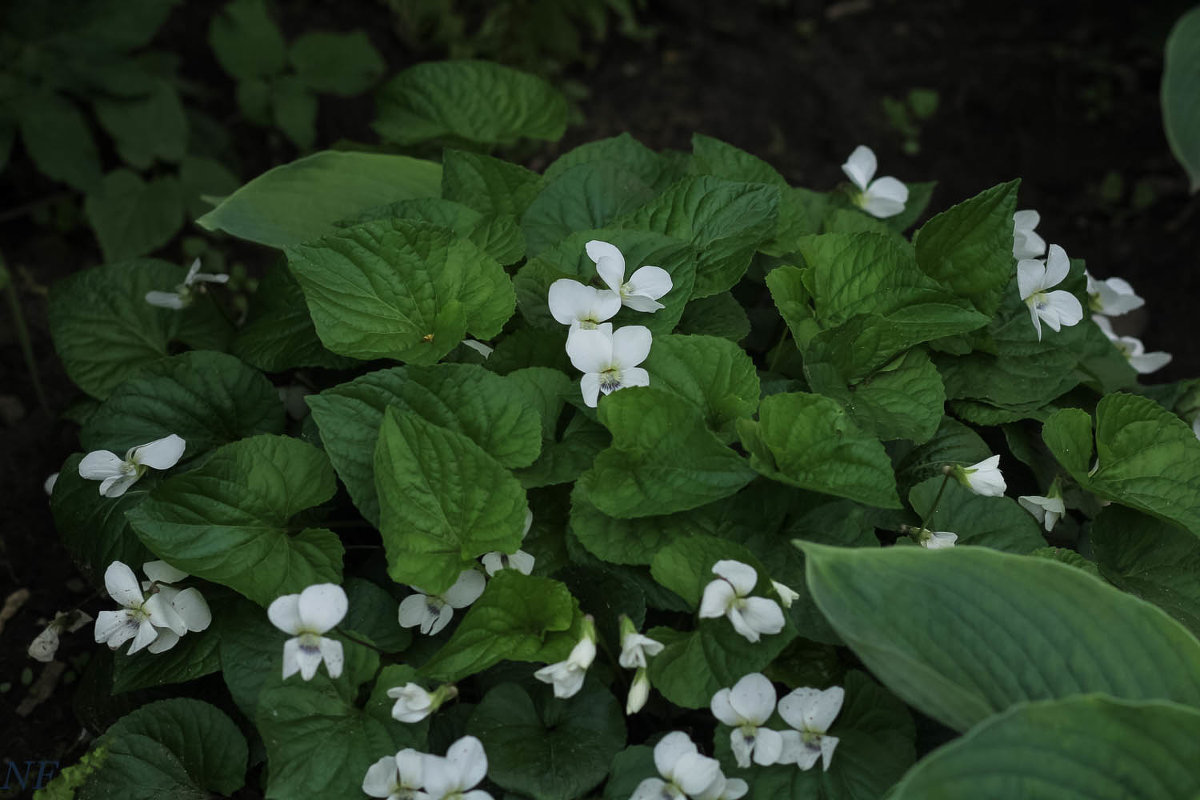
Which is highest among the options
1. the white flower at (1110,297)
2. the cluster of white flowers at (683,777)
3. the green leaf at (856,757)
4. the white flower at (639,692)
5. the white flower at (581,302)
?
the white flower at (581,302)

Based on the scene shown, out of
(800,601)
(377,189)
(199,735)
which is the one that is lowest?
(199,735)

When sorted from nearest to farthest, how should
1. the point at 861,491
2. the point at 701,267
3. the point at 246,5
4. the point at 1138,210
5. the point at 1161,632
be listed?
the point at 1161,632
the point at 861,491
the point at 701,267
the point at 246,5
the point at 1138,210

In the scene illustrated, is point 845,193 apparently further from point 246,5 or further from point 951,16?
point 951,16

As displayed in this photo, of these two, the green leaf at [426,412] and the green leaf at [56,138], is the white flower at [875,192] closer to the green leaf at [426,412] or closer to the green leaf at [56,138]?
the green leaf at [426,412]

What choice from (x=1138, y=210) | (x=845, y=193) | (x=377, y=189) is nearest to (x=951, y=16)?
(x=1138, y=210)

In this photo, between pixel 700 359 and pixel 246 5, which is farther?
pixel 246 5

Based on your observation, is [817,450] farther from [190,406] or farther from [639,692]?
[190,406]

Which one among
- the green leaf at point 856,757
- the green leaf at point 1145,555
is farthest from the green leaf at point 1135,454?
the green leaf at point 856,757
